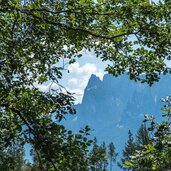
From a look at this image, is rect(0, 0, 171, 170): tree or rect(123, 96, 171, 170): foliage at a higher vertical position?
rect(0, 0, 171, 170): tree

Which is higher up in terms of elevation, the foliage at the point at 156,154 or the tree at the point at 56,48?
the tree at the point at 56,48

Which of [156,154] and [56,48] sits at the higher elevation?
[56,48]

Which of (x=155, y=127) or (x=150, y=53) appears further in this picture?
(x=150, y=53)

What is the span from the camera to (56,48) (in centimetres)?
962

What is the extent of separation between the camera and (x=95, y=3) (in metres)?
7.23

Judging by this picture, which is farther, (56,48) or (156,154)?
(56,48)

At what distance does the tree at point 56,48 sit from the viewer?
597 centimetres

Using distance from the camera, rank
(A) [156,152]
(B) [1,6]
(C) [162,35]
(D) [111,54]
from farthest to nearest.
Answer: (D) [111,54] → (C) [162,35] → (B) [1,6] → (A) [156,152]

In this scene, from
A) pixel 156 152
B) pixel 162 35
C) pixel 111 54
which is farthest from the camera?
pixel 111 54

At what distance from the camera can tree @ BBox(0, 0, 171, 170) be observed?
5969mm

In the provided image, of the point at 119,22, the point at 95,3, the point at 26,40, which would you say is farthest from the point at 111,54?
the point at 26,40

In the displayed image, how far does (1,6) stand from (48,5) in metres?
1.67

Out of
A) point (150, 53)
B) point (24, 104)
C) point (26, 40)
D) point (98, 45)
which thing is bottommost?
point (24, 104)

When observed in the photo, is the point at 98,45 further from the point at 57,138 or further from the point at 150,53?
the point at 57,138
